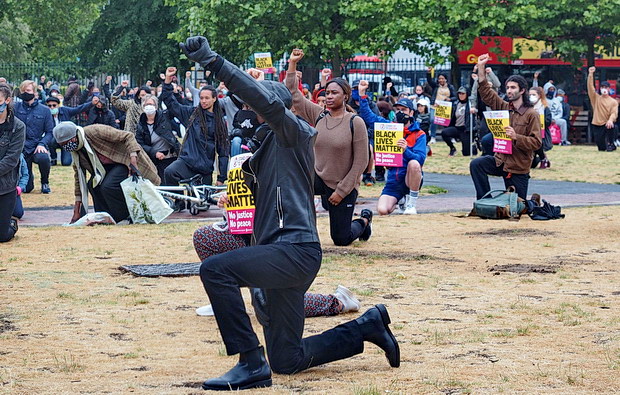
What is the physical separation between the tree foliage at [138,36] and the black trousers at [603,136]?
1938cm

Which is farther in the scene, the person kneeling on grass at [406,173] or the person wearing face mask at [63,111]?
the person wearing face mask at [63,111]

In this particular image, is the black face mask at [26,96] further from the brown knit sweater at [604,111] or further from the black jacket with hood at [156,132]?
the brown knit sweater at [604,111]

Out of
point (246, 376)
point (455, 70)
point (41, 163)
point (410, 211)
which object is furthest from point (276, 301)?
point (455, 70)

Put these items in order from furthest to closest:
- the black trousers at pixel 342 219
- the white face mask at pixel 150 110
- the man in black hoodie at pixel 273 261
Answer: the white face mask at pixel 150 110 < the black trousers at pixel 342 219 < the man in black hoodie at pixel 273 261

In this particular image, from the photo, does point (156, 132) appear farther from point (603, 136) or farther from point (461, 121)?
point (603, 136)

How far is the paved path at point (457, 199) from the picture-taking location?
15758 millimetres

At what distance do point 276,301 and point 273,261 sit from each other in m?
0.34

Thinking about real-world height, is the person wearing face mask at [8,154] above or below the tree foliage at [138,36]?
below

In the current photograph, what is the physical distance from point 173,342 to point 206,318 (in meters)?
0.88

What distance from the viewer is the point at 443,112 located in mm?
28672

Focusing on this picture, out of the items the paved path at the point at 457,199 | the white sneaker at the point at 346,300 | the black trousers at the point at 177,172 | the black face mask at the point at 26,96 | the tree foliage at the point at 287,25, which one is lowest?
the paved path at the point at 457,199

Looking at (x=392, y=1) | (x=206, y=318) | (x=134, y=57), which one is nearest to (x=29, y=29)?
(x=134, y=57)

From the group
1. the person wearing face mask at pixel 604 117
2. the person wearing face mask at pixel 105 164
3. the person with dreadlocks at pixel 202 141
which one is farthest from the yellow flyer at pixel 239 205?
the person wearing face mask at pixel 604 117

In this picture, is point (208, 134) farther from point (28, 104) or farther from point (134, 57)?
point (134, 57)
